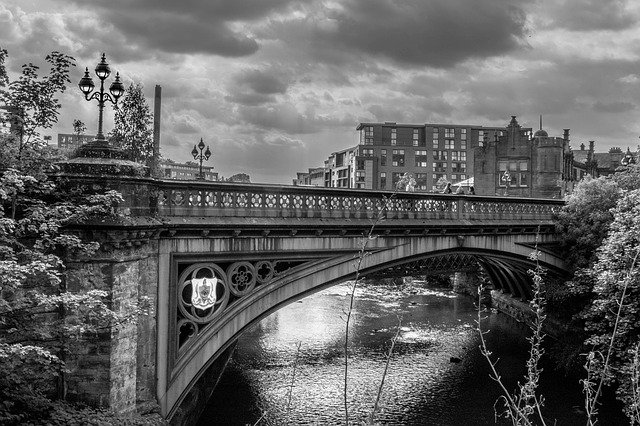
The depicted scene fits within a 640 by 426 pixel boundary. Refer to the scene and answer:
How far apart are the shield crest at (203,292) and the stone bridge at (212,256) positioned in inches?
Result: 3.9

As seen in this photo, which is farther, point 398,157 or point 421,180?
point 421,180

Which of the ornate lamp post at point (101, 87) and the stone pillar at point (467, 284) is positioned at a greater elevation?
the ornate lamp post at point (101, 87)

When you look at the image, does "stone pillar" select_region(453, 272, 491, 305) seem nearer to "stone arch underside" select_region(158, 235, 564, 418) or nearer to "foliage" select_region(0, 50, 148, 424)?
"stone arch underside" select_region(158, 235, 564, 418)

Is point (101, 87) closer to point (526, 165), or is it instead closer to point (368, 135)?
point (526, 165)

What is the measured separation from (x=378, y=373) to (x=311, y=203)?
11.2 meters

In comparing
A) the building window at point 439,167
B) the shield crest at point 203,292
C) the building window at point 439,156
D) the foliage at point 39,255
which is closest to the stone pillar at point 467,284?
the shield crest at point 203,292

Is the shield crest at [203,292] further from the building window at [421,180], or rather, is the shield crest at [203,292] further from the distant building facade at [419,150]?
the building window at [421,180]

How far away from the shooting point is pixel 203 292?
11695mm

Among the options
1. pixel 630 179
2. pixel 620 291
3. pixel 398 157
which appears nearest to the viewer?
pixel 620 291

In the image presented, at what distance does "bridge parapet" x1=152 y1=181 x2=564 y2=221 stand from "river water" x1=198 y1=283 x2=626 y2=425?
3566mm

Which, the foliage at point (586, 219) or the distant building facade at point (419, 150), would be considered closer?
the foliage at point (586, 219)

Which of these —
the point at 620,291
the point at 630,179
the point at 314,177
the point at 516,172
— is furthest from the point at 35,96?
the point at 314,177

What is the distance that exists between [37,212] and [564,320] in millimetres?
21454

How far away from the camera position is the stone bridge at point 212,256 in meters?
9.84
